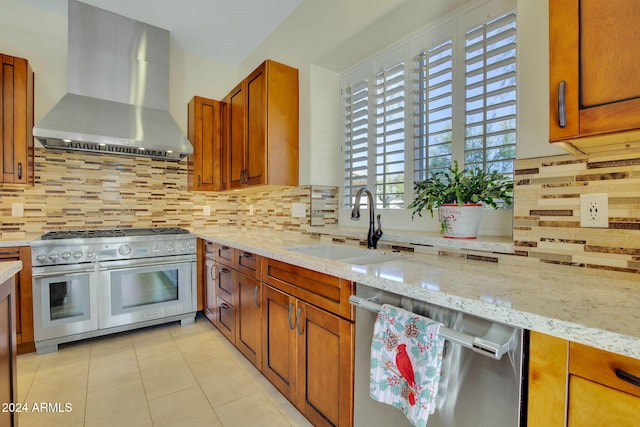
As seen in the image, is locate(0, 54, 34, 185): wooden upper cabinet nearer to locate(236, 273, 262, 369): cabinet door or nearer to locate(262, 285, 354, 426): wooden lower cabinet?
locate(236, 273, 262, 369): cabinet door

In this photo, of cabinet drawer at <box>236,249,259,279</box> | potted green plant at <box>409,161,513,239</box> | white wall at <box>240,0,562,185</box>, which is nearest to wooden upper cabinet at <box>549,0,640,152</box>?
white wall at <box>240,0,562,185</box>

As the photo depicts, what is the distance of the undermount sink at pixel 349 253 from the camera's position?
1.64 m

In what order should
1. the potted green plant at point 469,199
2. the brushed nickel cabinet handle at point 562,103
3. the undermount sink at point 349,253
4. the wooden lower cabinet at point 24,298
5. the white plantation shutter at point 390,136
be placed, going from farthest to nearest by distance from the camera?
the wooden lower cabinet at point 24,298 < the white plantation shutter at point 390,136 < the undermount sink at point 349,253 < the potted green plant at point 469,199 < the brushed nickel cabinet handle at point 562,103

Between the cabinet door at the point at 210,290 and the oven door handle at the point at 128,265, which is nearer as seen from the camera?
the oven door handle at the point at 128,265

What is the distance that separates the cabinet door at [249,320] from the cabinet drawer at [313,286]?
0.75ft

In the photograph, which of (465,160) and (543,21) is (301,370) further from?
(543,21)

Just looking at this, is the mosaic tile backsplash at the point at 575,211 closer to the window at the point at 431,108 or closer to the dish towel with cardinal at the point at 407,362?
the window at the point at 431,108

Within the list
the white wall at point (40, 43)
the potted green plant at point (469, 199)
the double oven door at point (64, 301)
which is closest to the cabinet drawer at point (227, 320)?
the double oven door at point (64, 301)

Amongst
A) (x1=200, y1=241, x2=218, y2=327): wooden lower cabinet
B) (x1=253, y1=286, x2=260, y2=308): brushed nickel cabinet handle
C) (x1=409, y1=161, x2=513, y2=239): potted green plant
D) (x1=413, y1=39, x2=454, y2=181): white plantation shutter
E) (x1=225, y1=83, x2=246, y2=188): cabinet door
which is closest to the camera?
(x1=409, y1=161, x2=513, y2=239): potted green plant

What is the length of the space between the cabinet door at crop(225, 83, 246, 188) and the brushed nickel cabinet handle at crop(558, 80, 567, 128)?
2.32 meters

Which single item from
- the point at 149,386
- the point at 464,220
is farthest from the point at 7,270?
the point at 464,220

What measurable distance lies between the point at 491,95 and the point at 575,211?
0.72 metres

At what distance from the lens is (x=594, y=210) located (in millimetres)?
1065

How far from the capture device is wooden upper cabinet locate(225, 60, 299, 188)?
2.41m
